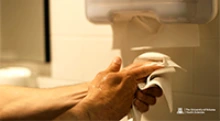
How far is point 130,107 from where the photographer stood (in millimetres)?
868

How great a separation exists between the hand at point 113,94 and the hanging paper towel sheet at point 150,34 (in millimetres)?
98

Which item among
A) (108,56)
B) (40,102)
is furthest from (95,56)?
(40,102)

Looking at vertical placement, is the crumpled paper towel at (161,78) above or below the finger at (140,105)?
above

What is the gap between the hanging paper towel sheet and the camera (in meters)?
0.89

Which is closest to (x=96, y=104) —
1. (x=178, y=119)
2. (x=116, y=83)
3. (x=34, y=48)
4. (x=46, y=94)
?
(x=116, y=83)

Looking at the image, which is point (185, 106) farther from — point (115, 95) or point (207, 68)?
point (115, 95)

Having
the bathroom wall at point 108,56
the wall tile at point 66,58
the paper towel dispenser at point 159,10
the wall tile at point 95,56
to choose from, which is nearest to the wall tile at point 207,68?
the bathroom wall at point 108,56

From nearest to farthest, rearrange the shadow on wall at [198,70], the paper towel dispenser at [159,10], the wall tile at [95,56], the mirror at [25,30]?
the paper towel dispenser at [159,10], the shadow on wall at [198,70], the wall tile at [95,56], the mirror at [25,30]

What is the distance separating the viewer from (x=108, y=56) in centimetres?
109

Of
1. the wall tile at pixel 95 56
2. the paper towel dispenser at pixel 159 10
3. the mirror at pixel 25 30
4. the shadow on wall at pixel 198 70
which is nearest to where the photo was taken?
the paper towel dispenser at pixel 159 10

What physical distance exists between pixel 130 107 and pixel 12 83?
0.47 m

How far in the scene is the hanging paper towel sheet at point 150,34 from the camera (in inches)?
34.9

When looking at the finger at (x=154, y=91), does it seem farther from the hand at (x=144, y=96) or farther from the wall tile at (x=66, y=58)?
the wall tile at (x=66, y=58)

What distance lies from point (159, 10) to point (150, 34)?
0.11 m
